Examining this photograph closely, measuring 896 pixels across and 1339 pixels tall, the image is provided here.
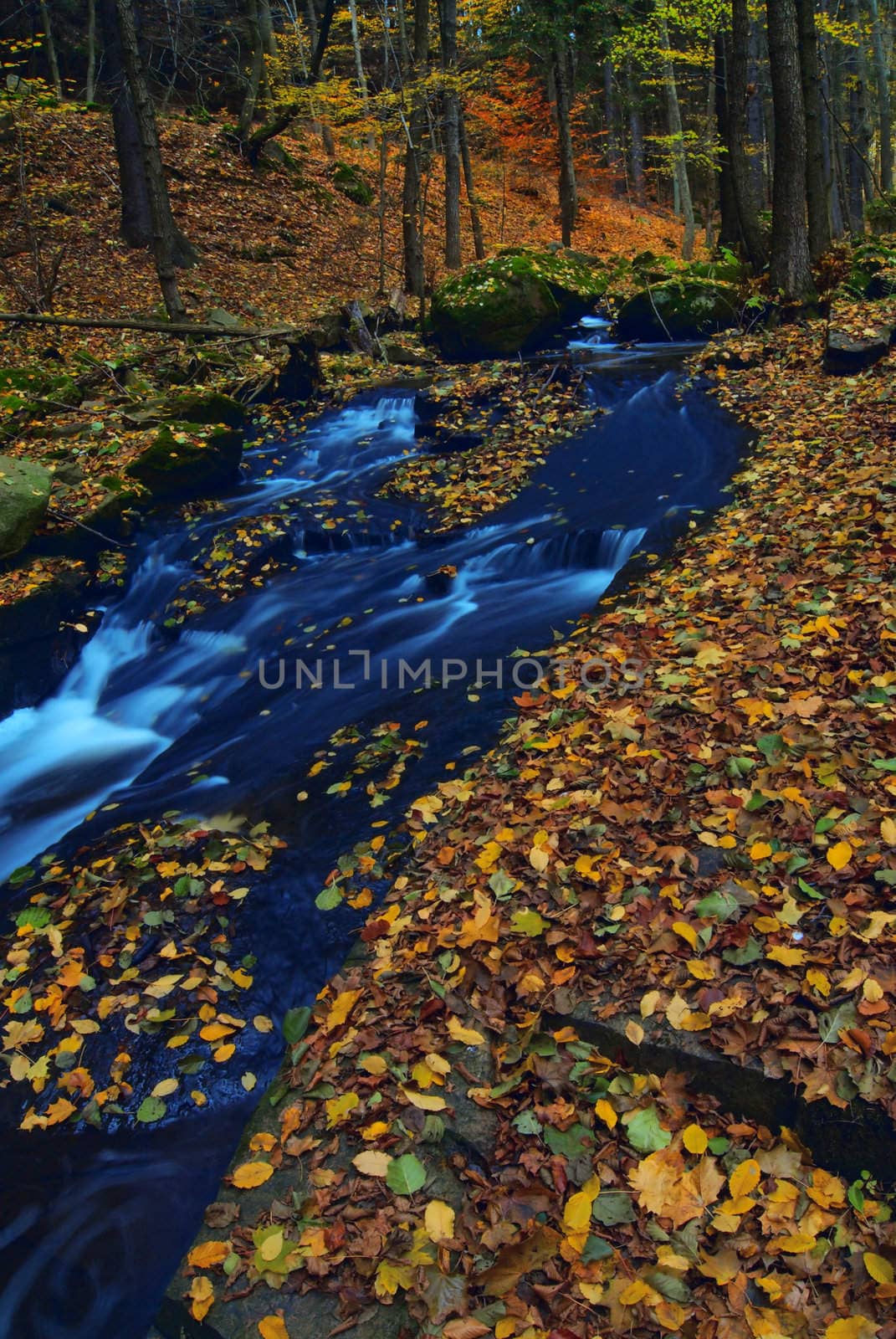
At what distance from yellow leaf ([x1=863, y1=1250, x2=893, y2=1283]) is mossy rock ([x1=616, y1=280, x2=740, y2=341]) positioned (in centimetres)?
1366

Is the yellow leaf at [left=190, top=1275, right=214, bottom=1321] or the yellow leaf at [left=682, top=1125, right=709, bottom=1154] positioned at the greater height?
the yellow leaf at [left=682, top=1125, right=709, bottom=1154]

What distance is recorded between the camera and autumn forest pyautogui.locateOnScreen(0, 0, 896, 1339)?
9.40 ft

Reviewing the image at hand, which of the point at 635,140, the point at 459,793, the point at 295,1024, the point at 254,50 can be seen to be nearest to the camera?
the point at 295,1024

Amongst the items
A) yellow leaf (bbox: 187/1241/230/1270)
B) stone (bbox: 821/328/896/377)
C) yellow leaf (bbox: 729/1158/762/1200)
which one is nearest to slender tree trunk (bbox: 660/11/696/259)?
stone (bbox: 821/328/896/377)

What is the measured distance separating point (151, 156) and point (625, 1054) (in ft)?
44.0

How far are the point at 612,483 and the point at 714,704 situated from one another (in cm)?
567

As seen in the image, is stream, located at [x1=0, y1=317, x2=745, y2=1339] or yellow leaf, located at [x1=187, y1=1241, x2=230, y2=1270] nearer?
yellow leaf, located at [x1=187, y1=1241, x2=230, y2=1270]

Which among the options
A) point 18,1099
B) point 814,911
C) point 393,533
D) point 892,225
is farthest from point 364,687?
point 892,225

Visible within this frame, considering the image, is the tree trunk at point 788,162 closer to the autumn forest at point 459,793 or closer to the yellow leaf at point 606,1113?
the autumn forest at point 459,793

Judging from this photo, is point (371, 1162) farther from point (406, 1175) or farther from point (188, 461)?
point (188, 461)

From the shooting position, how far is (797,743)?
418cm

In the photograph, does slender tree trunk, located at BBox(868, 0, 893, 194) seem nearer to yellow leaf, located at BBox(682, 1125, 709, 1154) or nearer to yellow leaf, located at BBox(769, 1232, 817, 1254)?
yellow leaf, located at BBox(682, 1125, 709, 1154)

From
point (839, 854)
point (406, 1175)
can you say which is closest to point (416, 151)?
point (839, 854)

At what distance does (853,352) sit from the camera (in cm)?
1001
